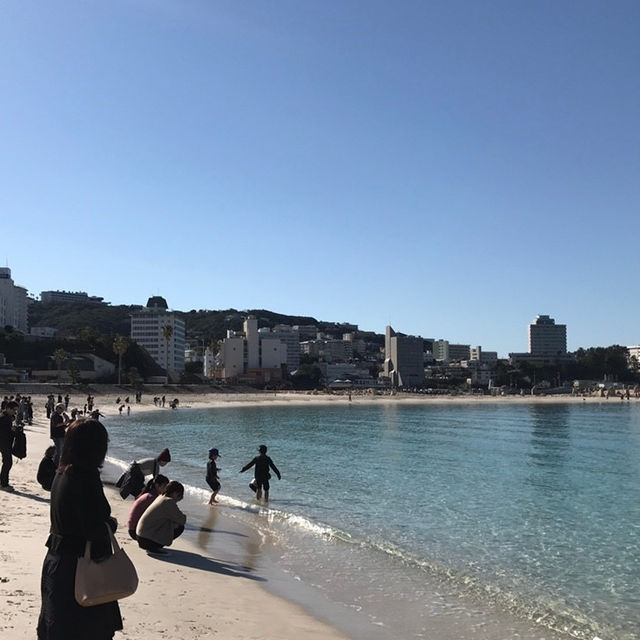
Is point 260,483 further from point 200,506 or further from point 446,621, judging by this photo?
point 446,621

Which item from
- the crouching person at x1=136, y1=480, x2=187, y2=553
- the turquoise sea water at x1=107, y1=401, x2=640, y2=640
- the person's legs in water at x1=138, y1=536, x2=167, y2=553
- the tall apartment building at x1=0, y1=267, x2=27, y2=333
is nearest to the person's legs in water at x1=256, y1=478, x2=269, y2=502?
the turquoise sea water at x1=107, y1=401, x2=640, y2=640

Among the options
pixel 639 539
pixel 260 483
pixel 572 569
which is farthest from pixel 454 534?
pixel 260 483

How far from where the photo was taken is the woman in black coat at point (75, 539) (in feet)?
12.9

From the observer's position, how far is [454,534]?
14055 mm

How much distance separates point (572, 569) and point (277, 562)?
17.0 feet

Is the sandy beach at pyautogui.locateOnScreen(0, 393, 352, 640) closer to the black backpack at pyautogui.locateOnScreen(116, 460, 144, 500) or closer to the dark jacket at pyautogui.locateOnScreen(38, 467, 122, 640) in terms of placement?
the black backpack at pyautogui.locateOnScreen(116, 460, 144, 500)

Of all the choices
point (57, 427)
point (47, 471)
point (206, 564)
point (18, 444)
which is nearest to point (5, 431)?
point (18, 444)

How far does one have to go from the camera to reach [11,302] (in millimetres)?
169250

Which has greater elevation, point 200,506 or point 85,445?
point 85,445

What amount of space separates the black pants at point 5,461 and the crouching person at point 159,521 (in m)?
5.35

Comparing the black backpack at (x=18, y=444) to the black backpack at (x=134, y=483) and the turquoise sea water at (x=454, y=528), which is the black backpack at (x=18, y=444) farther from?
the turquoise sea water at (x=454, y=528)

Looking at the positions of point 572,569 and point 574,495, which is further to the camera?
point 574,495

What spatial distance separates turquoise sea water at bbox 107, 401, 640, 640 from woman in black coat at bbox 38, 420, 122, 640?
4.93 meters

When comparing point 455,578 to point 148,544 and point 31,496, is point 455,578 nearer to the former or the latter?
point 148,544
